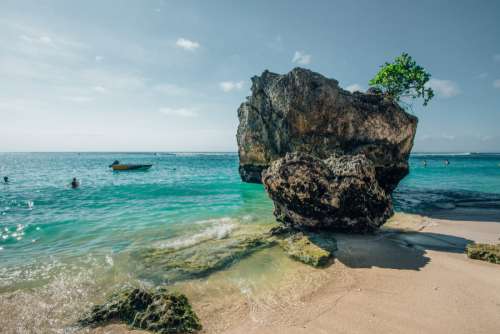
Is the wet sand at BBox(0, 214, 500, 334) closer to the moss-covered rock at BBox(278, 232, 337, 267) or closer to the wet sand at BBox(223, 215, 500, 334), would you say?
the wet sand at BBox(223, 215, 500, 334)

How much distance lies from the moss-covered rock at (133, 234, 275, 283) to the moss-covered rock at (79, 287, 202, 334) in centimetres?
163

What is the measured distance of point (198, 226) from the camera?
12758 mm

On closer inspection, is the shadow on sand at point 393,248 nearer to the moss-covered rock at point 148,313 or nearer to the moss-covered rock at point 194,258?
the moss-covered rock at point 194,258

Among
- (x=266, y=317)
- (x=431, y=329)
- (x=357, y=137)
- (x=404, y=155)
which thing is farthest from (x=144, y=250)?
(x=404, y=155)

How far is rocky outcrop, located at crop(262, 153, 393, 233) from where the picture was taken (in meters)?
9.35

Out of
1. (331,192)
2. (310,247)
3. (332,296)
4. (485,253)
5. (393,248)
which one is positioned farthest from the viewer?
(331,192)

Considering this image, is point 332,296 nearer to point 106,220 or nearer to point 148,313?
point 148,313

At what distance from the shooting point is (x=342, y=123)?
19859 mm

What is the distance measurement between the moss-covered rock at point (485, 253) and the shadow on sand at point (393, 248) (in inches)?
→ 27.9

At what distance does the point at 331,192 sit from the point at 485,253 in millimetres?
4800

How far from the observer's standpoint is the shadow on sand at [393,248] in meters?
7.35

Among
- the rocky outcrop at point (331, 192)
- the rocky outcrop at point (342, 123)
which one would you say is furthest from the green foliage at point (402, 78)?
the rocky outcrop at point (331, 192)

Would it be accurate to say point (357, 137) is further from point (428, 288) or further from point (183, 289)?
point (183, 289)

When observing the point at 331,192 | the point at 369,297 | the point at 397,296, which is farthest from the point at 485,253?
the point at 369,297
